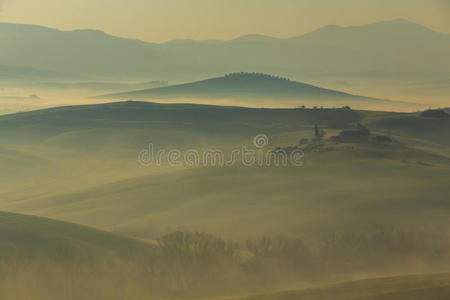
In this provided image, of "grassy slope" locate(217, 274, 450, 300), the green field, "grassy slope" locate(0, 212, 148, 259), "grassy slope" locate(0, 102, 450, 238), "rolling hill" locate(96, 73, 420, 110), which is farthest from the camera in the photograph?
"rolling hill" locate(96, 73, 420, 110)

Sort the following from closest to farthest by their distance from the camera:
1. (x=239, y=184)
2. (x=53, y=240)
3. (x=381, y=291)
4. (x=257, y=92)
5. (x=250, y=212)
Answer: (x=381, y=291)
(x=53, y=240)
(x=250, y=212)
(x=239, y=184)
(x=257, y=92)

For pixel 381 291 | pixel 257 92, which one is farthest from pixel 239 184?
pixel 257 92

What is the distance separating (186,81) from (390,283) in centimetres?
14027

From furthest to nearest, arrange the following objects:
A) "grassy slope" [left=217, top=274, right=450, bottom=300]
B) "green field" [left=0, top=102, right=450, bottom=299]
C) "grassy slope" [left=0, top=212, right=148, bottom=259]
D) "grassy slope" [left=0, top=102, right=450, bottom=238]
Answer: "grassy slope" [left=0, top=102, right=450, bottom=238] → "green field" [left=0, top=102, right=450, bottom=299] → "grassy slope" [left=0, top=212, right=148, bottom=259] → "grassy slope" [left=217, top=274, right=450, bottom=300]

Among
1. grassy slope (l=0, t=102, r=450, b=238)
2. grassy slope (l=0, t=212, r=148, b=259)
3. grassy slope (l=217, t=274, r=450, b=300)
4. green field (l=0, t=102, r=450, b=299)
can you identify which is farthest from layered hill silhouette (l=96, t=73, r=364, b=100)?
grassy slope (l=217, t=274, r=450, b=300)

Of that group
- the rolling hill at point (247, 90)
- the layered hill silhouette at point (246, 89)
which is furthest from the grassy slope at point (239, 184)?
the layered hill silhouette at point (246, 89)

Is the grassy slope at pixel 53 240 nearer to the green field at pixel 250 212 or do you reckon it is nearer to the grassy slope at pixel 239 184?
the green field at pixel 250 212

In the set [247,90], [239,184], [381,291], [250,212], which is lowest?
[250,212]

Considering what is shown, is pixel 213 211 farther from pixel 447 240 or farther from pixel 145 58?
Result: pixel 145 58

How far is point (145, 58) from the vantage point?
187125 mm

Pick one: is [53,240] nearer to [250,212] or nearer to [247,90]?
[250,212]

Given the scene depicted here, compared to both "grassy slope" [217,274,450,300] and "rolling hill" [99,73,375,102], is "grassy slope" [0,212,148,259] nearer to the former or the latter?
"grassy slope" [217,274,450,300]

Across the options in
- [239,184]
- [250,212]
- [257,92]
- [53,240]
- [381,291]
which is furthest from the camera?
[257,92]

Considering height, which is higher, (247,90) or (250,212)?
(247,90)
